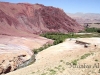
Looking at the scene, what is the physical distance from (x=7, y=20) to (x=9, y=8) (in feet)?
39.3

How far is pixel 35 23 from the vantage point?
8369 cm

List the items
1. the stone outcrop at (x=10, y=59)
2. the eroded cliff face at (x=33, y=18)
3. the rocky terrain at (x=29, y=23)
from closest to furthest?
1. the stone outcrop at (x=10, y=59)
2. the rocky terrain at (x=29, y=23)
3. the eroded cliff face at (x=33, y=18)

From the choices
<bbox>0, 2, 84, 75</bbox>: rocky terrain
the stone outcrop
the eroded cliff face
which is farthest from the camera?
the eroded cliff face

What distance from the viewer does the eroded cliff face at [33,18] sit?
68.9 m

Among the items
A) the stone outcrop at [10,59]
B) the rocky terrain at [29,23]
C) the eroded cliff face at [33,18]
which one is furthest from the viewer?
Answer: the eroded cliff face at [33,18]

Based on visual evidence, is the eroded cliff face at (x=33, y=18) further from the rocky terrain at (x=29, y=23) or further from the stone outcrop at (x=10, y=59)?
the stone outcrop at (x=10, y=59)

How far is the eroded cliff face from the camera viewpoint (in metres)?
68.9

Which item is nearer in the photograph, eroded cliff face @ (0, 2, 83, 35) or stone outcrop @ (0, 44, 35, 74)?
stone outcrop @ (0, 44, 35, 74)

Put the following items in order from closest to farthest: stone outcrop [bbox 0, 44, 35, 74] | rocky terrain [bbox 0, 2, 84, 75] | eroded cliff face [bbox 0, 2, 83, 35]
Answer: stone outcrop [bbox 0, 44, 35, 74], rocky terrain [bbox 0, 2, 84, 75], eroded cliff face [bbox 0, 2, 83, 35]

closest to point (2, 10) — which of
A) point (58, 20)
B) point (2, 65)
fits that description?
point (58, 20)

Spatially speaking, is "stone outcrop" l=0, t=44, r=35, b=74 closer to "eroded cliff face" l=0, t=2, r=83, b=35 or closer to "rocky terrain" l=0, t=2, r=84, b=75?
"rocky terrain" l=0, t=2, r=84, b=75

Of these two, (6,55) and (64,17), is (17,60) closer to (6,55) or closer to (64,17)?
(6,55)

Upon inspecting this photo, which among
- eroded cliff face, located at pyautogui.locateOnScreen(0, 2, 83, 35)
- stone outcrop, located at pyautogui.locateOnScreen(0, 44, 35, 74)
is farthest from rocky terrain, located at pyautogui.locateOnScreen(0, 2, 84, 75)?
stone outcrop, located at pyautogui.locateOnScreen(0, 44, 35, 74)

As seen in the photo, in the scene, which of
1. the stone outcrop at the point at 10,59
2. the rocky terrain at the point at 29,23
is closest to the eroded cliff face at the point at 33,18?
the rocky terrain at the point at 29,23
